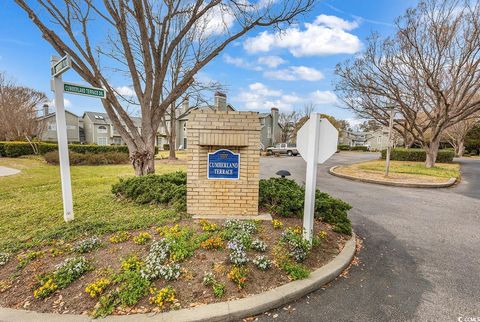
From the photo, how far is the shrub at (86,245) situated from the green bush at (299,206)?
2.86 meters

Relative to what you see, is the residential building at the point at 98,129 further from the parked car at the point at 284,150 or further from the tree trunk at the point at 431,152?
the tree trunk at the point at 431,152

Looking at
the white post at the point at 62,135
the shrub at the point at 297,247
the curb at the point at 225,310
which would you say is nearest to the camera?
the curb at the point at 225,310

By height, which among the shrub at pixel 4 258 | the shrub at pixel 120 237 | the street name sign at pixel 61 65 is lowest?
the shrub at pixel 4 258

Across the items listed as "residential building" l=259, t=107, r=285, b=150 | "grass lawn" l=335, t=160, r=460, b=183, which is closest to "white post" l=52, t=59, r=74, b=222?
"grass lawn" l=335, t=160, r=460, b=183

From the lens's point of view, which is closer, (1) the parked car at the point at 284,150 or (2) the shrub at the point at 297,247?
(2) the shrub at the point at 297,247

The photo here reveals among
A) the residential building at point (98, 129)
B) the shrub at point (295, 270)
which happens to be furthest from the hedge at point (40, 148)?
the residential building at point (98, 129)

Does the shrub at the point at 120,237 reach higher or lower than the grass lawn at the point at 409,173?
higher

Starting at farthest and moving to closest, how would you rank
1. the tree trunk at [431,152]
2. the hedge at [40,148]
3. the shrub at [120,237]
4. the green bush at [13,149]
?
1. the green bush at [13,149]
2. the hedge at [40,148]
3. the tree trunk at [431,152]
4. the shrub at [120,237]

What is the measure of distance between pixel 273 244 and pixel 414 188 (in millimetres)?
8731

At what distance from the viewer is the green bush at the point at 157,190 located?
498 cm

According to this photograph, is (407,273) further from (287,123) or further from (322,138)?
(287,123)

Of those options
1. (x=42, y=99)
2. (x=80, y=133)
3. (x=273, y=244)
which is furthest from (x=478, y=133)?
(x=80, y=133)

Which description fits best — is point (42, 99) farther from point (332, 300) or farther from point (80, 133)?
point (332, 300)

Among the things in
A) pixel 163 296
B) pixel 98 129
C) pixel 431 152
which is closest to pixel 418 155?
pixel 431 152
